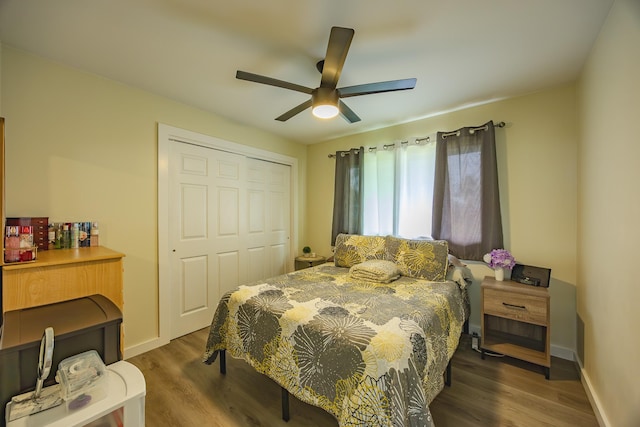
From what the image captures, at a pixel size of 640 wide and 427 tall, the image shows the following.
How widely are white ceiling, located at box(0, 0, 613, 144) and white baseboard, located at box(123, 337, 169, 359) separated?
2.42m

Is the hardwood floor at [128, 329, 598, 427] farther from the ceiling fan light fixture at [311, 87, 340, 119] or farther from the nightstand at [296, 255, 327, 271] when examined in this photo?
the ceiling fan light fixture at [311, 87, 340, 119]

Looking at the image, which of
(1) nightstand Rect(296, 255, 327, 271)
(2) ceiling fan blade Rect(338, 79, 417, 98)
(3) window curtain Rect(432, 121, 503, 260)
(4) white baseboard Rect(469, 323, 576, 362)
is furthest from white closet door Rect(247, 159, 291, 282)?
(4) white baseboard Rect(469, 323, 576, 362)

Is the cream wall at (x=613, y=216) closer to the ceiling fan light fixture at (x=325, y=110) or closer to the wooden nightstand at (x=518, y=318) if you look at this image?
the wooden nightstand at (x=518, y=318)

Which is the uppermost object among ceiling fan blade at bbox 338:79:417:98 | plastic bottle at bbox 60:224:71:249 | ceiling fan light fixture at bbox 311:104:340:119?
ceiling fan blade at bbox 338:79:417:98

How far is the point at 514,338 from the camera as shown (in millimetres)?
2414

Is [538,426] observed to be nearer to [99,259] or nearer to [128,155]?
[99,259]

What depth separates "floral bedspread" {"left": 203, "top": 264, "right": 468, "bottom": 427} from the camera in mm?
1184

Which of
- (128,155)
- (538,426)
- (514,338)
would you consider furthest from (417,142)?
(128,155)

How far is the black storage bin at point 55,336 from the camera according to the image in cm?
91

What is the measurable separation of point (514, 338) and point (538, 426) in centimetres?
101

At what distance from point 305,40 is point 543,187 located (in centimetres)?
246

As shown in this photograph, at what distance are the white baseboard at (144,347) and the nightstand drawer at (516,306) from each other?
122 inches

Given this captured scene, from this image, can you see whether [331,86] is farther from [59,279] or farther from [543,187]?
[543,187]

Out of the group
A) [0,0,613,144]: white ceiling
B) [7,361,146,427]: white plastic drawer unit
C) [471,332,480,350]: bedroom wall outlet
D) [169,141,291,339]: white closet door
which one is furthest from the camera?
[169,141,291,339]: white closet door
